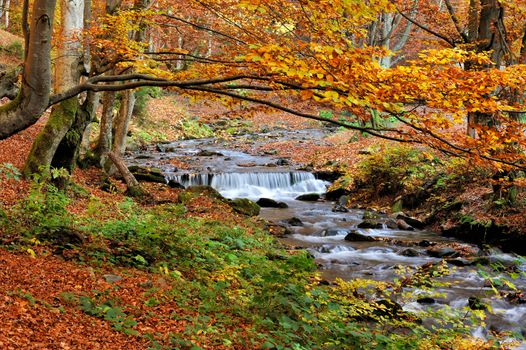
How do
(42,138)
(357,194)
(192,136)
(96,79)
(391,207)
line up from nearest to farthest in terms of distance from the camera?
(96,79) → (42,138) → (391,207) → (357,194) → (192,136)

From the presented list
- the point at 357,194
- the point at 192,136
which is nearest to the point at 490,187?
the point at 357,194

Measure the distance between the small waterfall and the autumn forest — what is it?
0.32ft

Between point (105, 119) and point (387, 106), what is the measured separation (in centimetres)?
1089

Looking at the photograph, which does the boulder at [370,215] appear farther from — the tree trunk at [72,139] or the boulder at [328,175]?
the tree trunk at [72,139]

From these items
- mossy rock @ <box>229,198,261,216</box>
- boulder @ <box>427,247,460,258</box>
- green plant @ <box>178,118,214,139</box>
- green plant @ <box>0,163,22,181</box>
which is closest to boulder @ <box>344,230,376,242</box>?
boulder @ <box>427,247,460,258</box>

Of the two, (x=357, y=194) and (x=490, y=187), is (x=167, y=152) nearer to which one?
(x=357, y=194)

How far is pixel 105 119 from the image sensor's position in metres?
14.0

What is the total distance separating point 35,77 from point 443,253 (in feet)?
32.4

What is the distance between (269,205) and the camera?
16844mm

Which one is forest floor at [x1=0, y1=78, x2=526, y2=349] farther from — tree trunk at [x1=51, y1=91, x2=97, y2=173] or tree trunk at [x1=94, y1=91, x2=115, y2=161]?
tree trunk at [x1=94, y1=91, x2=115, y2=161]

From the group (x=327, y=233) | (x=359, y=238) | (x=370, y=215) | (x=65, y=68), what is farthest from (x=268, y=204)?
(x=65, y=68)

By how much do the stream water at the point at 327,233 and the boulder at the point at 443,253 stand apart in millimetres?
177

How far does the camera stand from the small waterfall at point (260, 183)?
18406 millimetres

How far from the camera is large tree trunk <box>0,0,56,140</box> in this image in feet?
16.0
